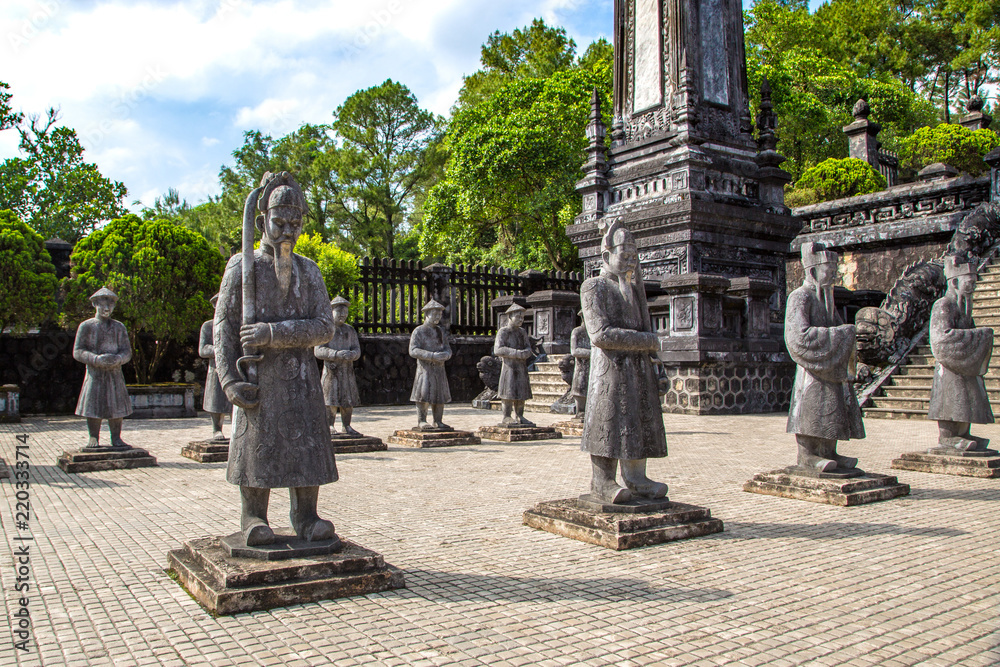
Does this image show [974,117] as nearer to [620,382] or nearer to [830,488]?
[830,488]

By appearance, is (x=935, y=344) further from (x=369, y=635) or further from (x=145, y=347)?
(x=145, y=347)

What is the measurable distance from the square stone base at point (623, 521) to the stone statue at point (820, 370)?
1.77 m

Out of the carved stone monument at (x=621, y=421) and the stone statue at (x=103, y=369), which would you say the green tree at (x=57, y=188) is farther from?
the carved stone monument at (x=621, y=421)

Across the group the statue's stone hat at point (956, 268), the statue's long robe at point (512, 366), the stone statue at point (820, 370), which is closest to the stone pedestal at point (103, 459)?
the statue's long robe at point (512, 366)

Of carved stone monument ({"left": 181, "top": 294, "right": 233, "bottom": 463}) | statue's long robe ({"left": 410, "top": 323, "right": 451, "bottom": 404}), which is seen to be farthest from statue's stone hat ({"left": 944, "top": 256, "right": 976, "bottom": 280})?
carved stone monument ({"left": 181, "top": 294, "right": 233, "bottom": 463})

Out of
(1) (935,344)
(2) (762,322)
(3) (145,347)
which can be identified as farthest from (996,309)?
(3) (145,347)

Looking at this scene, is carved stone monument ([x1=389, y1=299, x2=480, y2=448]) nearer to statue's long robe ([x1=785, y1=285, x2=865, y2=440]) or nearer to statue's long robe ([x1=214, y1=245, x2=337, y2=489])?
statue's long robe ([x1=785, y1=285, x2=865, y2=440])

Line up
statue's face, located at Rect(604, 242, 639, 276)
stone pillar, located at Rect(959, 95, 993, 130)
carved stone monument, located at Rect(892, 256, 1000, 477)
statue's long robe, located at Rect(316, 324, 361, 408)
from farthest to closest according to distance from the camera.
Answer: stone pillar, located at Rect(959, 95, 993, 130) → statue's long robe, located at Rect(316, 324, 361, 408) → carved stone monument, located at Rect(892, 256, 1000, 477) → statue's face, located at Rect(604, 242, 639, 276)

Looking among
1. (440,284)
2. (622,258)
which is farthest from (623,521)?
(440,284)

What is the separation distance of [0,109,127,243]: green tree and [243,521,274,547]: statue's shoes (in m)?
21.4

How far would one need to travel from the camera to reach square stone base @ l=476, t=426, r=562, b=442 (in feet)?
37.1

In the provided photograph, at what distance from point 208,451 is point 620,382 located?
5.93m

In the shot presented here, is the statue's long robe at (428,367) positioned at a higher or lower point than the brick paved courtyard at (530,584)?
higher

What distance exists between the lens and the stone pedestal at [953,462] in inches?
296
